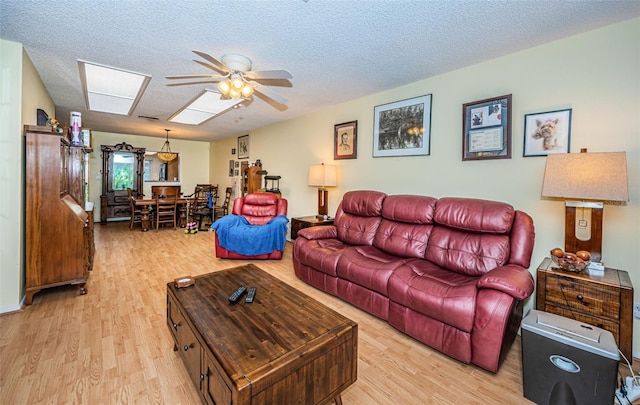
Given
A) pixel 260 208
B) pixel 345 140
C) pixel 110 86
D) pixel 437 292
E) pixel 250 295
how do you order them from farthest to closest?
pixel 260 208 < pixel 345 140 < pixel 110 86 < pixel 437 292 < pixel 250 295

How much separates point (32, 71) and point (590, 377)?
16.9 feet

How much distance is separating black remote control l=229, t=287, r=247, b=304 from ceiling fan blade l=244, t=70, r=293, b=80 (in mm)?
1670

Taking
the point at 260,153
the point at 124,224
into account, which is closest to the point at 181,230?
the point at 124,224

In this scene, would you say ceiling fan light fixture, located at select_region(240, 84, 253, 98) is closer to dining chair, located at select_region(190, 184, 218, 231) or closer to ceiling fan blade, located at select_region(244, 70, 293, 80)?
ceiling fan blade, located at select_region(244, 70, 293, 80)

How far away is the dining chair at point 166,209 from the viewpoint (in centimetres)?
611

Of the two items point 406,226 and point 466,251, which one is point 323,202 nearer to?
point 406,226

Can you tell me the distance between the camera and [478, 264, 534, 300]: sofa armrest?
172 cm

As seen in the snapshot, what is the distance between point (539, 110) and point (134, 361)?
3.73 meters

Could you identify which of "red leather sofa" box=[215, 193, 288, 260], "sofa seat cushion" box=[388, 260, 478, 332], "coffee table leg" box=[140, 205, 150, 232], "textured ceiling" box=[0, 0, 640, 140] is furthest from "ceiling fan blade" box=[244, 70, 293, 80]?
"coffee table leg" box=[140, 205, 150, 232]

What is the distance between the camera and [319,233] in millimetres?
3340

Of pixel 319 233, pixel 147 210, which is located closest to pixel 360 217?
pixel 319 233

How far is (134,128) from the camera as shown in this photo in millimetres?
6418

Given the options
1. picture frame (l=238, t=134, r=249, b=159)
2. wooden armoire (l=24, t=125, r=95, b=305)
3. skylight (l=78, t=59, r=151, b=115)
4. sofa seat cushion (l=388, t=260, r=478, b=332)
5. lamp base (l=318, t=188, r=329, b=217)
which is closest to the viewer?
sofa seat cushion (l=388, t=260, r=478, b=332)

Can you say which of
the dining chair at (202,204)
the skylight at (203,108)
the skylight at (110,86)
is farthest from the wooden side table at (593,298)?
the dining chair at (202,204)
